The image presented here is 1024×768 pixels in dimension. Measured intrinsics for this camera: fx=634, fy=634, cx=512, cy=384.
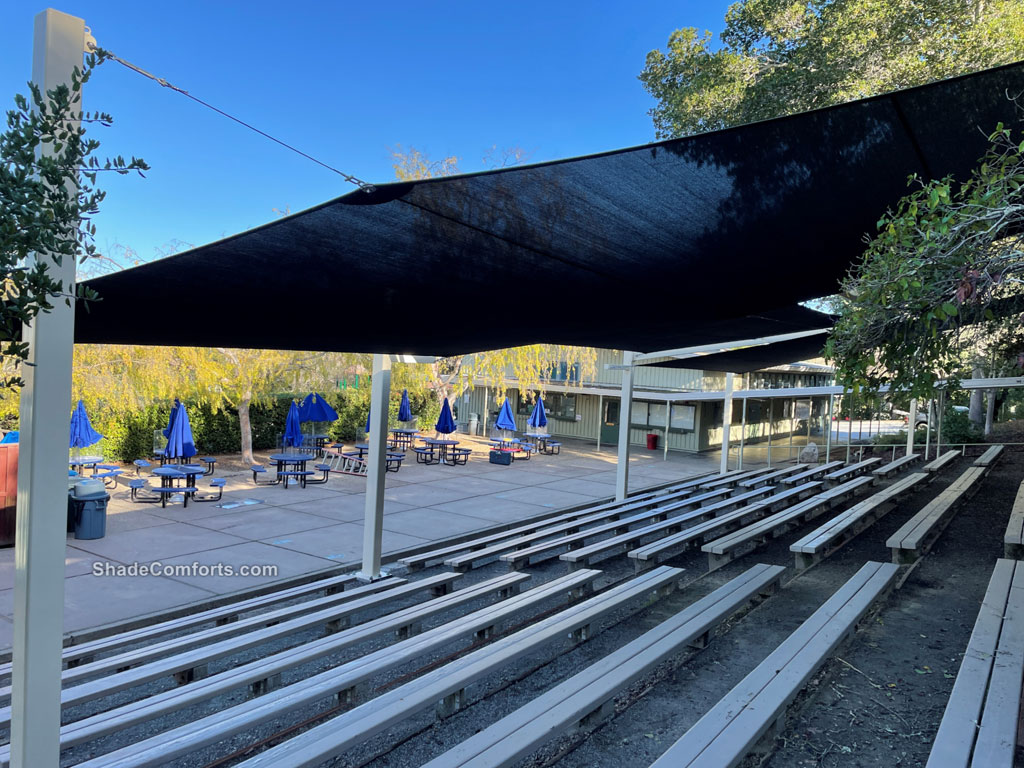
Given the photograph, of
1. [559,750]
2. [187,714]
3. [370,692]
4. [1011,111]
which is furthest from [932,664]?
[187,714]

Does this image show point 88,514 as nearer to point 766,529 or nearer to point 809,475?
point 766,529

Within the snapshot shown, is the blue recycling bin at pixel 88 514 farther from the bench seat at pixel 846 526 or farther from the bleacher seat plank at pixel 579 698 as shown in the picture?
the bench seat at pixel 846 526

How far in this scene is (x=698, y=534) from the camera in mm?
6828

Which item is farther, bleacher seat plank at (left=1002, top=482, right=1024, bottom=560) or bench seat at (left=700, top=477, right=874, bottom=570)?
bench seat at (left=700, top=477, right=874, bottom=570)

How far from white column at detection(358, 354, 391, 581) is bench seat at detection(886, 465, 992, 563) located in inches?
196

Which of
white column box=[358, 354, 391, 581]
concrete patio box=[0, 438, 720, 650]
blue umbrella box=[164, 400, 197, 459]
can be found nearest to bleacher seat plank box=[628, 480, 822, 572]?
white column box=[358, 354, 391, 581]

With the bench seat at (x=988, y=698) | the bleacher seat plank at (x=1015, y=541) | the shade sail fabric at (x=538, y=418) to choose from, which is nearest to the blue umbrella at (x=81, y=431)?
the shade sail fabric at (x=538, y=418)

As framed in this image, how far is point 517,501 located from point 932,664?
930cm

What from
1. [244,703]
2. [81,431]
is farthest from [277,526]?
[244,703]

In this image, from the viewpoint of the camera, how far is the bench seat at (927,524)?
5660mm

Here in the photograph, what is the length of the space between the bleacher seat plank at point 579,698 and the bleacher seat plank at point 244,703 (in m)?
0.96

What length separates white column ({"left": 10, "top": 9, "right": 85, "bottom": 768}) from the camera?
2.23 meters

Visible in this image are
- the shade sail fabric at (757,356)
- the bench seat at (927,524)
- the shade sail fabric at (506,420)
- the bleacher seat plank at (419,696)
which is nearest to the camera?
the bleacher seat plank at (419,696)

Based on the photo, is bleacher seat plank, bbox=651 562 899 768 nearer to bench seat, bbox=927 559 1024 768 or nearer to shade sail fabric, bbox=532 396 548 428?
bench seat, bbox=927 559 1024 768
